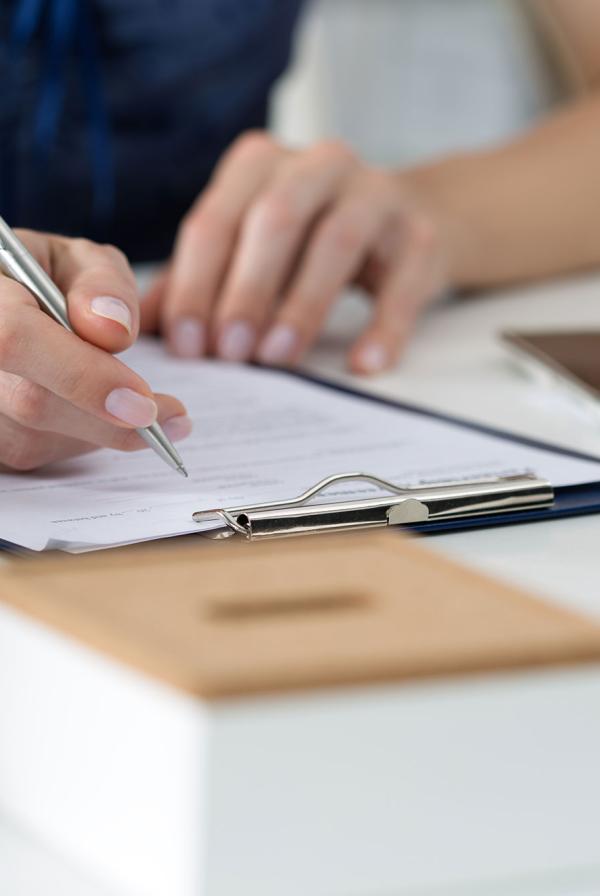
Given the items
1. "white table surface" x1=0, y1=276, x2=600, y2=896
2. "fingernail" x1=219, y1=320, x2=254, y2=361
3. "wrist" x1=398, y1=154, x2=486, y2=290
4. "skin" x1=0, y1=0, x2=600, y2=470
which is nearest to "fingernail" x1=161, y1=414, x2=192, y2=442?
"skin" x1=0, y1=0, x2=600, y2=470

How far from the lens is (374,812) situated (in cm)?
23

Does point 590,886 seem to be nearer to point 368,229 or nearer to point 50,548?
point 50,548

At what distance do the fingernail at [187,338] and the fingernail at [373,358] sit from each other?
91 mm

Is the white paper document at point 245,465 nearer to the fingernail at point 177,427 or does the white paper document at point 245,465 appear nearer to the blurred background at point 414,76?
the fingernail at point 177,427

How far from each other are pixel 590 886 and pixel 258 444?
28cm

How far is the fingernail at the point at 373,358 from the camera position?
71 centimetres

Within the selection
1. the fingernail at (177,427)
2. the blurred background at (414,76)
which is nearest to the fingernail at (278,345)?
the fingernail at (177,427)

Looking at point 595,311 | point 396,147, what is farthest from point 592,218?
point 396,147

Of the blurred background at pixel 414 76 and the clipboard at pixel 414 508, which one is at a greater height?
the blurred background at pixel 414 76

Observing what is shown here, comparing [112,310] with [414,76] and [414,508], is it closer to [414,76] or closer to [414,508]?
[414,508]

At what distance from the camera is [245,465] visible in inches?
18.7

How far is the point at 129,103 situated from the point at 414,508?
0.75m

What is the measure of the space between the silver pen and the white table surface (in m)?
0.10

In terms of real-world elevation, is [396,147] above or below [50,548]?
above
